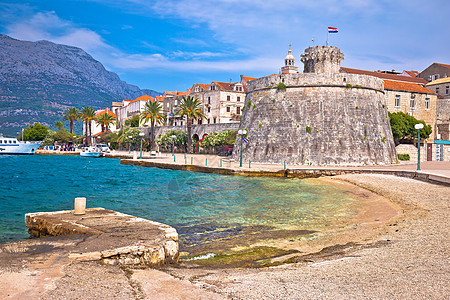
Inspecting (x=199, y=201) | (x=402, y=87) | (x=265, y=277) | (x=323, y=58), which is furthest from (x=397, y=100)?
(x=265, y=277)

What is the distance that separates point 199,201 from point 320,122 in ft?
63.2

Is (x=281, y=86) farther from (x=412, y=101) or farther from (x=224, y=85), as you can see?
(x=224, y=85)

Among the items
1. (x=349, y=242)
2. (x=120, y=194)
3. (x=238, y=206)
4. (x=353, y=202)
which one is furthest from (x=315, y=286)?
(x=120, y=194)

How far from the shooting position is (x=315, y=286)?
5.05m

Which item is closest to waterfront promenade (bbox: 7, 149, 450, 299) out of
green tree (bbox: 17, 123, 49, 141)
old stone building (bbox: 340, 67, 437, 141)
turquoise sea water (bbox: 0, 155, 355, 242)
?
turquoise sea water (bbox: 0, 155, 355, 242)

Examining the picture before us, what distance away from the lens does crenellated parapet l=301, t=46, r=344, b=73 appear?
3894cm

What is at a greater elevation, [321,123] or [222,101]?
[222,101]

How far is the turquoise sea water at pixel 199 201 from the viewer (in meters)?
12.4

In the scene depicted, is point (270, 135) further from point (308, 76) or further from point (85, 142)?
point (85, 142)

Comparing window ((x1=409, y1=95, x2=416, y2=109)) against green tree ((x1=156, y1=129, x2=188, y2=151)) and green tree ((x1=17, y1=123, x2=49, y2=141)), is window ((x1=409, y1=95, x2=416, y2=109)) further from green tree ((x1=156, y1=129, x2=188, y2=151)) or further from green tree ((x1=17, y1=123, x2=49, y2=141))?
green tree ((x1=17, y1=123, x2=49, y2=141))

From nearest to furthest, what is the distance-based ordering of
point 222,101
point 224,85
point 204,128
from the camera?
1. point 204,128
2. point 222,101
3. point 224,85

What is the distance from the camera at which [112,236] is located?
748 cm

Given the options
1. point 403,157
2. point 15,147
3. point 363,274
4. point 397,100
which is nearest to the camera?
point 363,274

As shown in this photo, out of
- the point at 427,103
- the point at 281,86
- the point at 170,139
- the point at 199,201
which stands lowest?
the point at 199,201
